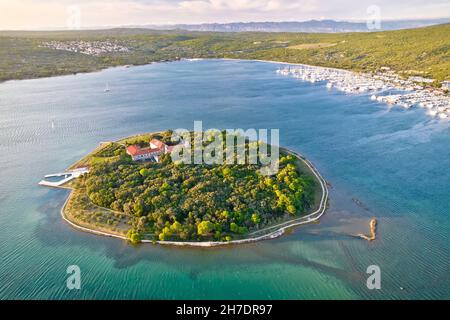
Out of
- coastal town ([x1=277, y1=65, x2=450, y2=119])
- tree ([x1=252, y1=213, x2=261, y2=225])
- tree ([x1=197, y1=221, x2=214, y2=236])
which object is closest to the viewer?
tree ([x1=197, y1=221, x2=214, y2=236])

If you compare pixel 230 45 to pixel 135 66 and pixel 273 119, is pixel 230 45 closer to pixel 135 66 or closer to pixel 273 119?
pixel 135 66

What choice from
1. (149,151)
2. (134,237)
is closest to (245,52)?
(149,151)

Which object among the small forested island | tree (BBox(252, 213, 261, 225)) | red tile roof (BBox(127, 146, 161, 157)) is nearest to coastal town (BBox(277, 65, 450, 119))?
the small forested island

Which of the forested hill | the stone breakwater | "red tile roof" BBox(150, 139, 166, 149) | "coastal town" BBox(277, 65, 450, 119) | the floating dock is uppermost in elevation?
the forested hill

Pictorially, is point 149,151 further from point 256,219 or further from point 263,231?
point 263,231

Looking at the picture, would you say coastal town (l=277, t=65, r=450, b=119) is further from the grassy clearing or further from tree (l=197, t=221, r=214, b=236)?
tree (l=197, t=221, r=214, b=236)

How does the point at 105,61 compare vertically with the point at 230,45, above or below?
below

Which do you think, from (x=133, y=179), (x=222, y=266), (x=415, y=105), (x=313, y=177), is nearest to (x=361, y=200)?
(x=313, y=177)
